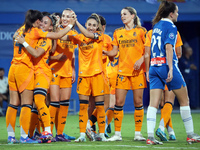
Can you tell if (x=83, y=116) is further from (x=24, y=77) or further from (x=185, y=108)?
(x=185, y=108)

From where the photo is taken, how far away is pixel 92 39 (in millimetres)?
7191

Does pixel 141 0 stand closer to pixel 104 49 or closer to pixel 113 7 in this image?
pixel 113 7

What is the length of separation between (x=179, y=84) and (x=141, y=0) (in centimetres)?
895

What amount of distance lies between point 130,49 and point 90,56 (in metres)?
0.69

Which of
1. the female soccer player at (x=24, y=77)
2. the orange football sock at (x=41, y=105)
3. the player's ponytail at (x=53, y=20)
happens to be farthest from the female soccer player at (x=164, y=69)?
the player's ponytail at (x=53, y=20)

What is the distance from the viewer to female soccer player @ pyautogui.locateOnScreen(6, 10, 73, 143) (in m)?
6.71

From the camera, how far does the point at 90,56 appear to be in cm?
714

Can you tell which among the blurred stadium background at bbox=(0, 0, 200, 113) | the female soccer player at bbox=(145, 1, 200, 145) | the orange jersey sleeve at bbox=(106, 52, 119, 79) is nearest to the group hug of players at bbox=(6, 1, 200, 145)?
the female soccer player at bbox=(145, 1, 200, 145)

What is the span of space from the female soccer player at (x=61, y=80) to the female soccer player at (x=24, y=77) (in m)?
0.62

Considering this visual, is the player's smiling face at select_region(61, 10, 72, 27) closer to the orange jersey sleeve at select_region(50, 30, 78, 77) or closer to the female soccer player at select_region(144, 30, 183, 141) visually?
the orange jersey sleeve at select_region(50, 30, 78, 77)

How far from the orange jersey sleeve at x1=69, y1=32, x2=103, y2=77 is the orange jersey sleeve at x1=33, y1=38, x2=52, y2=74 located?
1.78 feet

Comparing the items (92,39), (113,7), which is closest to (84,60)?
(92,39)

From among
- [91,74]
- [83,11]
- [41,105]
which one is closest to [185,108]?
[91,74]

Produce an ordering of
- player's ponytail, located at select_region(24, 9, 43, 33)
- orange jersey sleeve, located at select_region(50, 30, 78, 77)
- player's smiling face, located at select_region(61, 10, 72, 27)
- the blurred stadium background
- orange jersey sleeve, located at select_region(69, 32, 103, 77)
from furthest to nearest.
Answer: the blurred stadium background, orange jersey sleeve, located at select_region(50, 30, 78, 77), player's smiling face, located at select_region(61, 10, 72, 27), orange jersey sleeve, located at select_region(69, 32, 103, 77), player's ponytail, located at select_region(24, 9, 43, 33)
